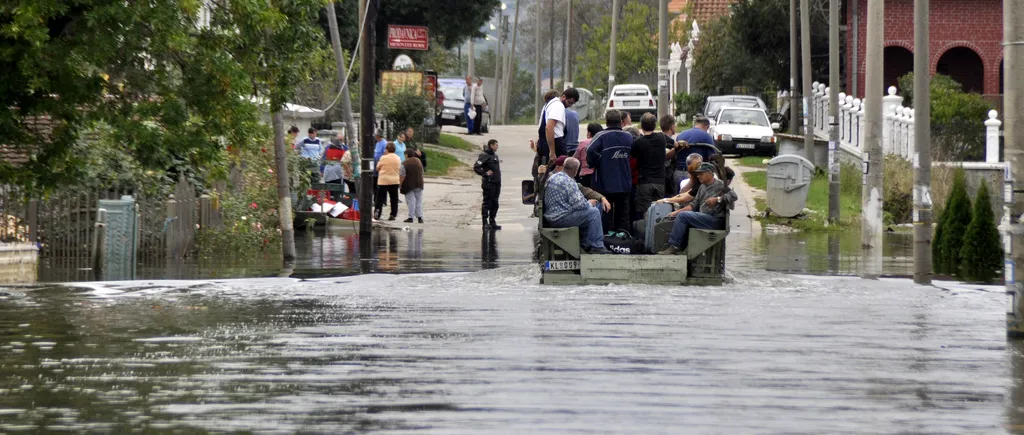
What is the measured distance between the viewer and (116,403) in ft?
30.8

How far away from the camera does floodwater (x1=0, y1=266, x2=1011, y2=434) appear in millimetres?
8984

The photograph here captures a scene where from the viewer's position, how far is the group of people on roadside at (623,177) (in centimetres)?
1711

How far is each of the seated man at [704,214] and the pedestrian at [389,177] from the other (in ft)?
43.2

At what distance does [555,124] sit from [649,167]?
1.53 meters

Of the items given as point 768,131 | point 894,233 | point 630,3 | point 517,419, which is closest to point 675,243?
point 517,419

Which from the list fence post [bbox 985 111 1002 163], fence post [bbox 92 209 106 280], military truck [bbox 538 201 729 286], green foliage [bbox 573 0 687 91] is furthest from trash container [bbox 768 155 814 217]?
green foliage [bbox 573 0 687 91]

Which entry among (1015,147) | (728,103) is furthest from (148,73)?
(728,103)

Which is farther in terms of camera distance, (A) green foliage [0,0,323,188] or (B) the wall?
(B) the wall

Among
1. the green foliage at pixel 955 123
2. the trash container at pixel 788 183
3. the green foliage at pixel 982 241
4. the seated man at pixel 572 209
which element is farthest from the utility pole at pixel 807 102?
the seated man at pixel 572 209

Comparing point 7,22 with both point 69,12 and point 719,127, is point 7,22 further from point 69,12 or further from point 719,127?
point 719,127

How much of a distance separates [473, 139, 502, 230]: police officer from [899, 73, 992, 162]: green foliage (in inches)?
389

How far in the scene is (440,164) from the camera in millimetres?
42625

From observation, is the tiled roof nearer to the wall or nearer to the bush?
the bush

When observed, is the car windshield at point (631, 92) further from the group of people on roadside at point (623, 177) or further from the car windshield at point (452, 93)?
the group of people on roadside at point (623, 177)
